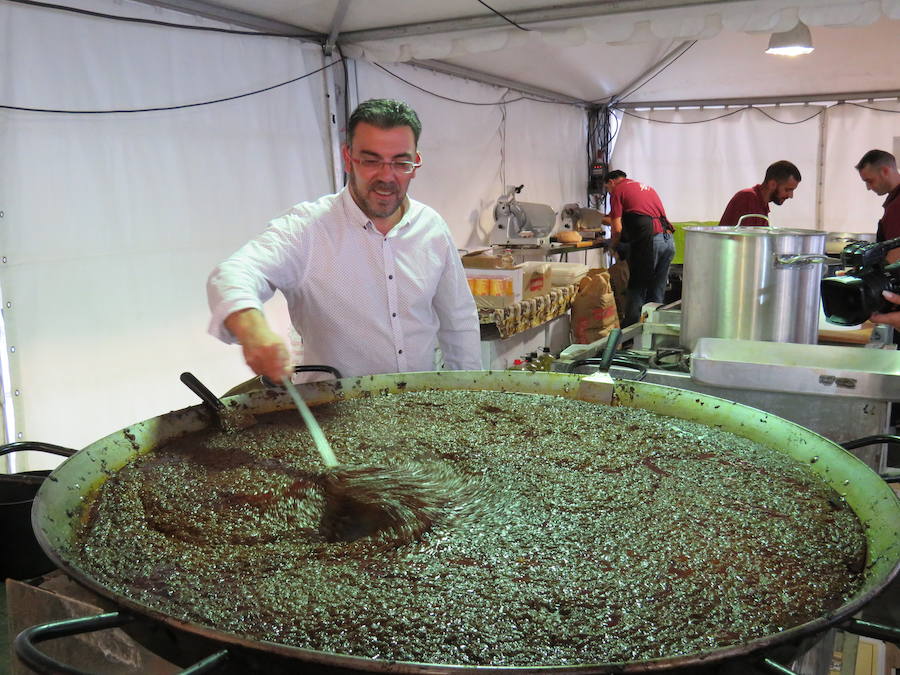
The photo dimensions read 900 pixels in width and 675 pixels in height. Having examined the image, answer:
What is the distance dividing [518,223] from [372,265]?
4.37m

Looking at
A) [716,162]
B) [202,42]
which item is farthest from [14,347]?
[716,162]

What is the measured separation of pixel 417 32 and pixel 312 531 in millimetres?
3688

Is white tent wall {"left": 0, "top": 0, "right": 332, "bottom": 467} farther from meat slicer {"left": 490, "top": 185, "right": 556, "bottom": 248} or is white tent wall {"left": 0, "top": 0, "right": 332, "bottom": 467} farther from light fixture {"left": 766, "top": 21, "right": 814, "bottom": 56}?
light fixture {"left": 766, "top": 21, "right": 814, "bottom": 56}

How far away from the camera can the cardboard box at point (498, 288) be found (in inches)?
172

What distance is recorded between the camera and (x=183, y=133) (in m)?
3.40

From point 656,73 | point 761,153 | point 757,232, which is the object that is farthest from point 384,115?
point 761,153

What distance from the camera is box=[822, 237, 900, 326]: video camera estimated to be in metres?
1.67

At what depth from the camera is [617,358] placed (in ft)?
7.34

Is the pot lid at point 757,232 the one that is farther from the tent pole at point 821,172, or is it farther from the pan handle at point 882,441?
the tent pole at point 821,172

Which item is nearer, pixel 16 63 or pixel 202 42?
pixel 16 63

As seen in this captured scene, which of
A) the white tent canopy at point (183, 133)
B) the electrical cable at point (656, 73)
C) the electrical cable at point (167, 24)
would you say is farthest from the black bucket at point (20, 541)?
the electrical cable at point (656, 73)

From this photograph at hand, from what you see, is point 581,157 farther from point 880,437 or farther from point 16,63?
point 880,437

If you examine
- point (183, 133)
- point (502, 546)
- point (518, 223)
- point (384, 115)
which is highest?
point (183, 133)

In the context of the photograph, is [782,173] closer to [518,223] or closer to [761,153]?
[518,223]
